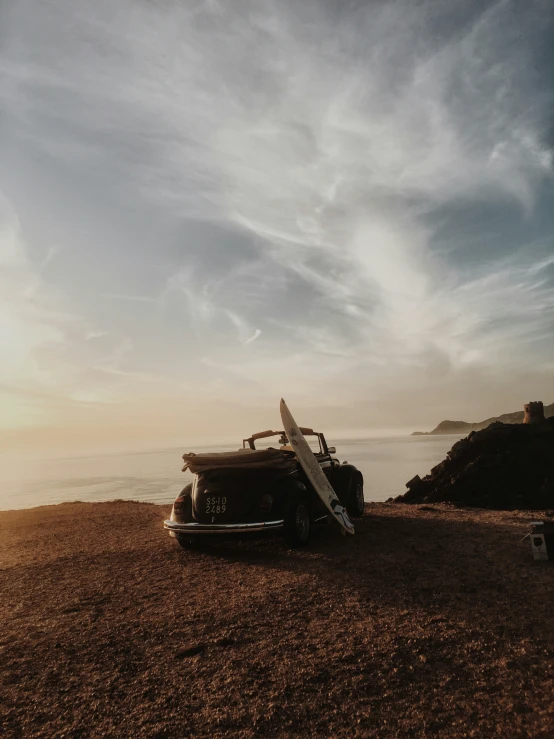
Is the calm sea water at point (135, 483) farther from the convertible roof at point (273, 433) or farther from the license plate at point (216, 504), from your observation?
the license plate at point (216, 504)

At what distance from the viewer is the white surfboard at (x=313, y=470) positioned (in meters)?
9.07

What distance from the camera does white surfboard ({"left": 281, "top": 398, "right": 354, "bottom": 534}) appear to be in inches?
357

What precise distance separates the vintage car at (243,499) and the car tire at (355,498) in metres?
2.26

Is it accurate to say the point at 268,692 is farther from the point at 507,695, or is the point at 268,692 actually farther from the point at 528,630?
the point at 528,630

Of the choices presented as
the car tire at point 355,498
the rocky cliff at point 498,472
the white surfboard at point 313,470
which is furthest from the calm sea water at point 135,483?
the white surfboard at point 313,470

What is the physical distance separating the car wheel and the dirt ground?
0.69 feet

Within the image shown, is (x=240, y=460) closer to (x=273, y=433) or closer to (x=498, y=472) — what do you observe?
(x=273, y=433)

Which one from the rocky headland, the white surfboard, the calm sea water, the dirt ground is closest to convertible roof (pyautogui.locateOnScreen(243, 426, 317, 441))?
the white surfboard

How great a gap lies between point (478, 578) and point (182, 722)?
4.41 meters

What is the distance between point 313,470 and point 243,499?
183 cm

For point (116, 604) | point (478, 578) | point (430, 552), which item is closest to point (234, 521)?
point (116, 604)

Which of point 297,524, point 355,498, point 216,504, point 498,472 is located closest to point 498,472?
point 498,472

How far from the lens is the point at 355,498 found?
11.3m

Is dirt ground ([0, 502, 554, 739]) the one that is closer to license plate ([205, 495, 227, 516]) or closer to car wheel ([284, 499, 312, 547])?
car wheel ([284, 499, 312, 547])
